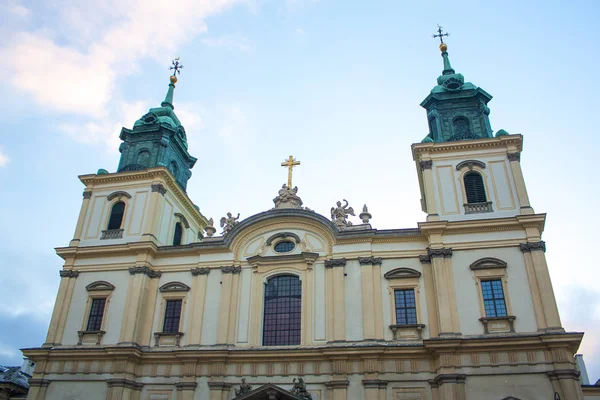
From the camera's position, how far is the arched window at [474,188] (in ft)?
77.5

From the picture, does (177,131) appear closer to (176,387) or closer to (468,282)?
(176,387)

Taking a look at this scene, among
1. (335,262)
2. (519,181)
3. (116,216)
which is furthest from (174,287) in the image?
(519,181)

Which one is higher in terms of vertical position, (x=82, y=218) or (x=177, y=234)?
(x=177, y=234)

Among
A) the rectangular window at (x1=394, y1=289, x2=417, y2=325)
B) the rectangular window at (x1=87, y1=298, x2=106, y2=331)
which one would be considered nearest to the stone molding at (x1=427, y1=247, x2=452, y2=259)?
the rectangular window at (x1=394, y1=289, x2=417, y2=325)

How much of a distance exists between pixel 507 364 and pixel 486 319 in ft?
5.87

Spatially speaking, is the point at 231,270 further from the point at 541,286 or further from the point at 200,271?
the point at 541,286

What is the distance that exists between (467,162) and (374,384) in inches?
440

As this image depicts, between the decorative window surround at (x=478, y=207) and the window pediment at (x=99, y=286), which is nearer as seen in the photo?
the decorative window surround at (x=478, y=207)

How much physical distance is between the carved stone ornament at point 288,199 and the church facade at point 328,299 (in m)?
0.07

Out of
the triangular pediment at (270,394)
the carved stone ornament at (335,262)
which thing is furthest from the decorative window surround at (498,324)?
the triangular pediment at (270,394)

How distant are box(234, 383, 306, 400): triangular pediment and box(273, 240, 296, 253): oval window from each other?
6.51 metres

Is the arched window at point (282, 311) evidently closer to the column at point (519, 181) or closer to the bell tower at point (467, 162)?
the bell tower at point (467, 162)

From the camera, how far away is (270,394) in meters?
19.9

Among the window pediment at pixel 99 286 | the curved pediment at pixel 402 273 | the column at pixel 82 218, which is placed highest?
the column at pixel 82 218
